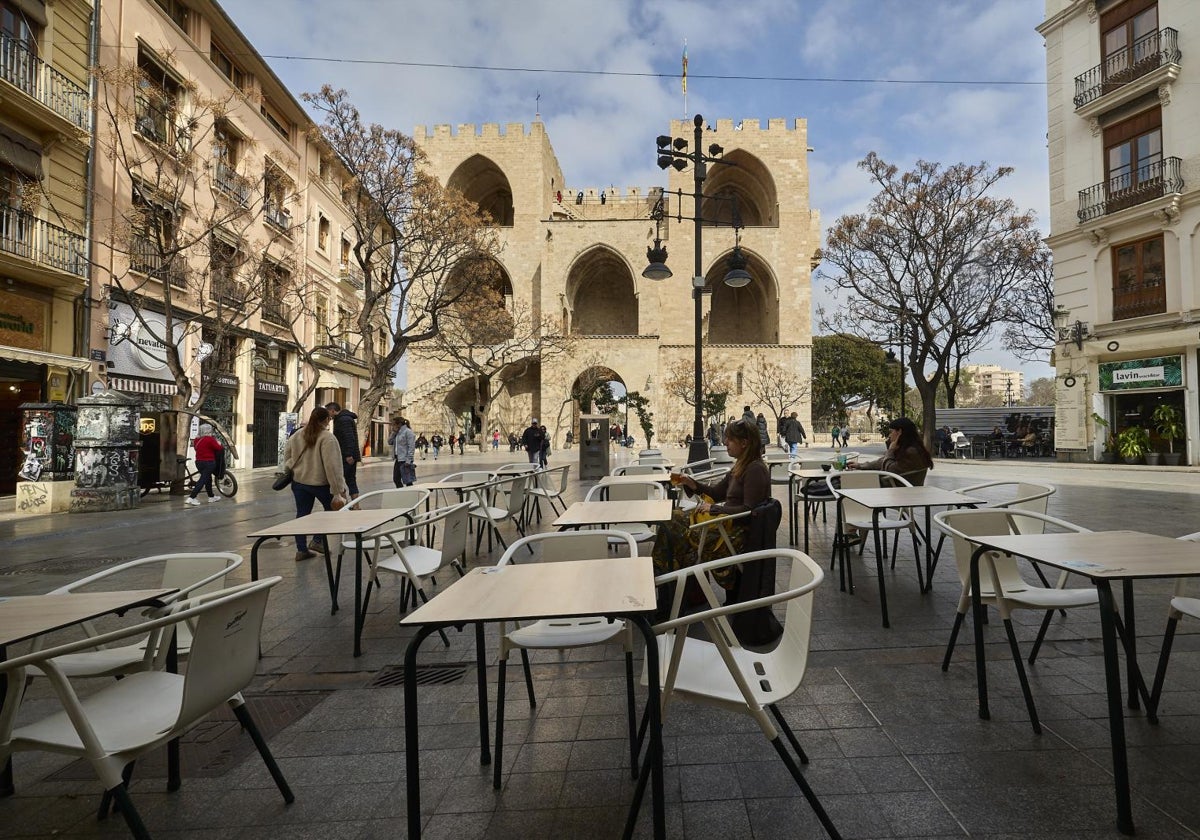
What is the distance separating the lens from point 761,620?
3424 millimetres

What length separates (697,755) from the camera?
2373 millimetres

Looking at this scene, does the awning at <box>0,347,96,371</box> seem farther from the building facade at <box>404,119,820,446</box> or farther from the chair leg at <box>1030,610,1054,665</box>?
the building facade at <box>404,119,820,446</box>

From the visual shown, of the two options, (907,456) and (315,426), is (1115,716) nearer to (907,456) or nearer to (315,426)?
(907,456)

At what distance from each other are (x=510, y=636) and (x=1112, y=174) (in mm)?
22698

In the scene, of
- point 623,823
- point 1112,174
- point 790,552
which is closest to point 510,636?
point 623,823

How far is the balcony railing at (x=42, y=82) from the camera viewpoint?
11.5 metres

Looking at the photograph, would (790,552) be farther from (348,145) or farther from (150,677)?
(348,145)

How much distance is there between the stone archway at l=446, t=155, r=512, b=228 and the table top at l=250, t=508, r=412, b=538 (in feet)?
118

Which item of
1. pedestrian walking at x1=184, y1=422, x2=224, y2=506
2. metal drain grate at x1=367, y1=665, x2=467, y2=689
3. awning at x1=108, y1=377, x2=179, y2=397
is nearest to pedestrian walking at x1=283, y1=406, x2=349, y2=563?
metal drain grate at x1=367, y1=665, x2=467, y2=689

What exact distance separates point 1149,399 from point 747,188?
29462 millimetres

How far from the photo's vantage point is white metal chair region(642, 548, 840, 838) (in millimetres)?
1785

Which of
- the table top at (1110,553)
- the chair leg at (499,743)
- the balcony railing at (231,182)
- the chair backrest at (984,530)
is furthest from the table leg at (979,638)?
the balcony railing at (231,182)

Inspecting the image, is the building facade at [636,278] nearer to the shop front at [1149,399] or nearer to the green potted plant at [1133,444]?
the shop front at [1149,399]

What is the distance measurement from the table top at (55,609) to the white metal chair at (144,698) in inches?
3.9
